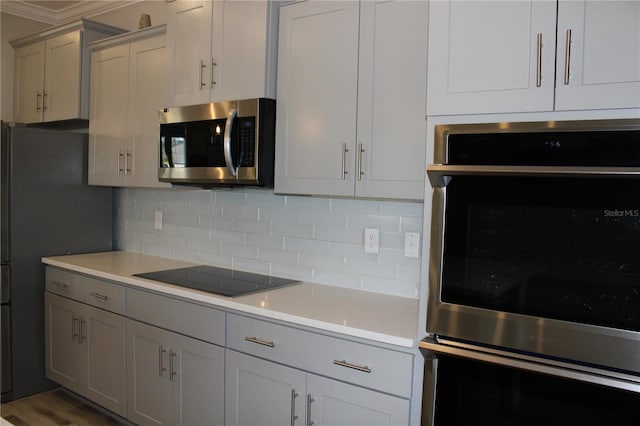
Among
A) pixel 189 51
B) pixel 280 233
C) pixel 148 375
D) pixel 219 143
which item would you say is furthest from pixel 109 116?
pixel 148 375

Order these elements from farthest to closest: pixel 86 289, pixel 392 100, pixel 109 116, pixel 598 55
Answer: pixel 109 116 < pixel 86 289 < pixel 392 100 < pixel 598 55

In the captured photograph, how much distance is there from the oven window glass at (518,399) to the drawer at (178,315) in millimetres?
1100

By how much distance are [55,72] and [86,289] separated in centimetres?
167

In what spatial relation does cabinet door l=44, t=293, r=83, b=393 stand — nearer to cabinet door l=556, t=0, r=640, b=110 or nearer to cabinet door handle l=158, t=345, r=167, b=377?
cabinet door handle l=158, t=345, r=167, b=377

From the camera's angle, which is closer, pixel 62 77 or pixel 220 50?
pixel 220 50

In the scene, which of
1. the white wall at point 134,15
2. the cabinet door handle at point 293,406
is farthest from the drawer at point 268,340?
the white wall at point 134,15

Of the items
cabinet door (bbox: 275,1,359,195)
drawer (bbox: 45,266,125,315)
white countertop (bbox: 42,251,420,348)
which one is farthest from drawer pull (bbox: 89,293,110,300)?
cabinet door (bbox: 275,1,359,195)

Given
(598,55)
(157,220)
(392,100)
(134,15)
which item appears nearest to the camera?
(598,55)

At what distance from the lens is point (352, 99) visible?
224cm

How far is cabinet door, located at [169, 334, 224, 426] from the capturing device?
2.35 metres

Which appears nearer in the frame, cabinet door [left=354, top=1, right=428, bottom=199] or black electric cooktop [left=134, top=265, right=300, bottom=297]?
cabinet door [left=354, top=1, right=428, bottom=199]

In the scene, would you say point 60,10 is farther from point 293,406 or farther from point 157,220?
point 293,406

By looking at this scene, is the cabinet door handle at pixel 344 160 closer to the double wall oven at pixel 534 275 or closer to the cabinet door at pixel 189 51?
the double wall oven at pixel 534 275

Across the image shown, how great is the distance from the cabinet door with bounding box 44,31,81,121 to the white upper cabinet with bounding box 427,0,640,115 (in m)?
2.83
